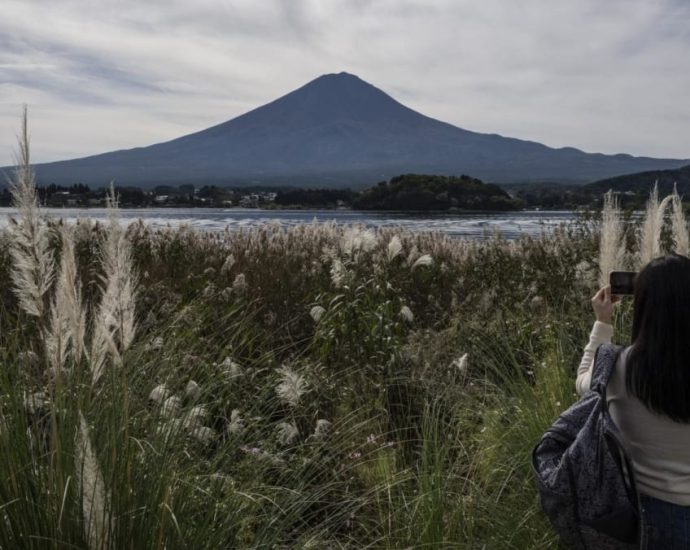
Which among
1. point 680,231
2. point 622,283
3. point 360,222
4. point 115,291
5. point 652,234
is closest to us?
point 115,291

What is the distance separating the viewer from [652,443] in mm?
2965

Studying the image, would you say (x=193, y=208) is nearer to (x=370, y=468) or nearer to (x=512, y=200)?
(x=512, y=200)

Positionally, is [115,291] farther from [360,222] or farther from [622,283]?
[360,222]

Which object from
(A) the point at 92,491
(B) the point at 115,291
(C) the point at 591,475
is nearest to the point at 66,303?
(B) the point at 115,291

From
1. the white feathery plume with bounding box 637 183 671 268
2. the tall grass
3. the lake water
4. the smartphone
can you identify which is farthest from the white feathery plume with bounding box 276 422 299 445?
the white feathery plume with bounding box 637 183 671 268

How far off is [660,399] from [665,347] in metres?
0.19

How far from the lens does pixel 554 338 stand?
5812mm

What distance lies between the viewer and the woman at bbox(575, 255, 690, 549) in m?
2.87

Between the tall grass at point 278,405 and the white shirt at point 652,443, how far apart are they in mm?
779

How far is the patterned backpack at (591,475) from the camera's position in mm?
2768

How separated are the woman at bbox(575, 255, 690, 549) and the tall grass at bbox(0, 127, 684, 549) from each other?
78cm

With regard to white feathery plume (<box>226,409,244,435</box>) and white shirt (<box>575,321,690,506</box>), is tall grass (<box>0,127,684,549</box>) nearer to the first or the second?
white feathery plume (<box>226,409,244,435</box>)

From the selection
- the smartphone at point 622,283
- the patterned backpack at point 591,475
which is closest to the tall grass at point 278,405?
the patterned backpack at point 591,475

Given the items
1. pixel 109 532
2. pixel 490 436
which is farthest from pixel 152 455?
pixel 490 436
